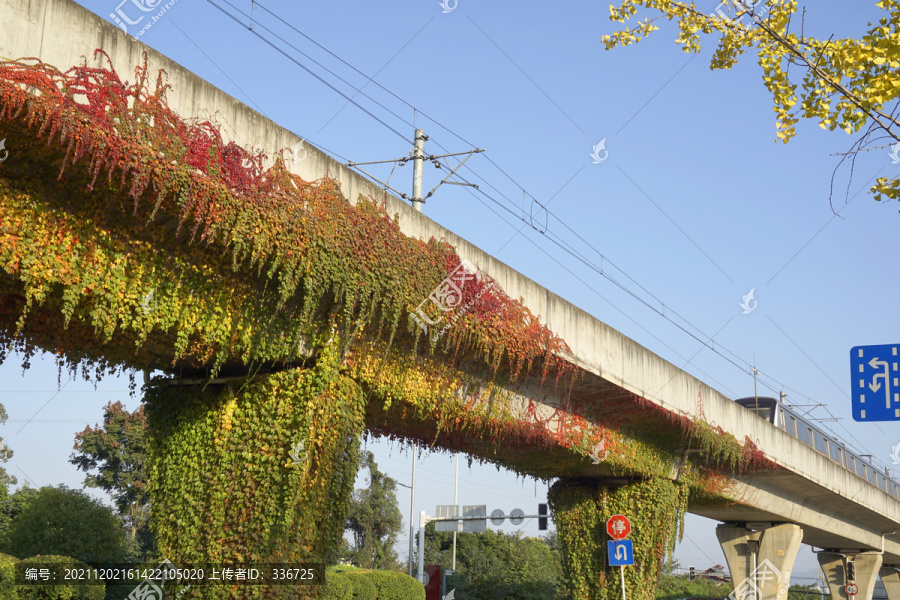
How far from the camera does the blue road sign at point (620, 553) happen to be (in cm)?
1518

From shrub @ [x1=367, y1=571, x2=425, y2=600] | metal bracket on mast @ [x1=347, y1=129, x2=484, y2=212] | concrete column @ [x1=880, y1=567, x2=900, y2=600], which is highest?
metal bracket on mast @ [x1=347, y1=129, x2=484, y2=212]

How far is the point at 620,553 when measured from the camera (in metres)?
15.2

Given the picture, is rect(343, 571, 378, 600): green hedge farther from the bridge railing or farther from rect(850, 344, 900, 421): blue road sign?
rect(850, 344, 900, 421): blue road sign

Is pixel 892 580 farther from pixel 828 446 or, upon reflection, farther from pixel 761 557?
pixel 761 557

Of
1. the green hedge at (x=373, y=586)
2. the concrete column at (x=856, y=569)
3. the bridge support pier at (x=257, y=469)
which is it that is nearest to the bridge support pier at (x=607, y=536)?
the green hedge at (x=373, y=586)

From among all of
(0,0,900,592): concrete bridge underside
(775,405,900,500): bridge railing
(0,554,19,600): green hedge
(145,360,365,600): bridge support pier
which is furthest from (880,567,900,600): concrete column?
(145,360,365,600): bridge support pier

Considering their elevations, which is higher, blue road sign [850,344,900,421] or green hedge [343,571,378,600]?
blue road sign [850,344,900,421]

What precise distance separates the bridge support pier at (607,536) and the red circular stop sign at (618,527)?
2.22 ft

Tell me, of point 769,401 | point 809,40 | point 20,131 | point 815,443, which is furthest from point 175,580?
point 815,443

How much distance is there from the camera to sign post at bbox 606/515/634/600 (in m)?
15.2

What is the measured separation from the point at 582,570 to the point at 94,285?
41.3 feet

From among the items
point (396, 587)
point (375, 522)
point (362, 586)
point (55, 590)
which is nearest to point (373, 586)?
point (362, 586)

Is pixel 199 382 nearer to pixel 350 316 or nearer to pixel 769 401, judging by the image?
pixel 350 316

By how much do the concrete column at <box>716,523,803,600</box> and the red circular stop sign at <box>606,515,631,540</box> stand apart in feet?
34.6
